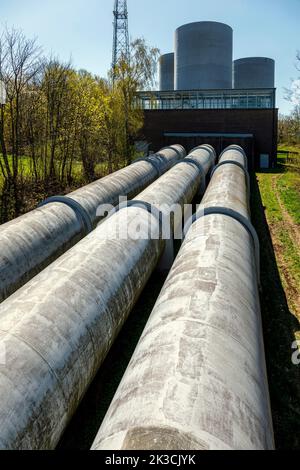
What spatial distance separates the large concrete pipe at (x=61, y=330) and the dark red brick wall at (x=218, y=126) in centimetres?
2049

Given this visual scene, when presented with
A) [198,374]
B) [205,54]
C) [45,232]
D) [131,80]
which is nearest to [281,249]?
[45,232]

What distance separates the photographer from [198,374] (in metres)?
3.16

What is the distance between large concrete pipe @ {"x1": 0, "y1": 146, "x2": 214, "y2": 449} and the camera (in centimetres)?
348

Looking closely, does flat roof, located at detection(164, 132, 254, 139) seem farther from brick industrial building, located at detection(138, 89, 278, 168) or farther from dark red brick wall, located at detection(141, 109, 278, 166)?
dark red brick wall, located at detection(141, 109, 278, 166)

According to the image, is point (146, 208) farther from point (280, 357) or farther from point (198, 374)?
point (198, 374)

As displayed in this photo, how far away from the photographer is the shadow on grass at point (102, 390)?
15.6 feet

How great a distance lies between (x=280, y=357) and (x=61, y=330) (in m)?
3.71

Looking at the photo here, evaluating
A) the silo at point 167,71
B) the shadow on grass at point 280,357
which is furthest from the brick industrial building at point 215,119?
the silo at point 167,71

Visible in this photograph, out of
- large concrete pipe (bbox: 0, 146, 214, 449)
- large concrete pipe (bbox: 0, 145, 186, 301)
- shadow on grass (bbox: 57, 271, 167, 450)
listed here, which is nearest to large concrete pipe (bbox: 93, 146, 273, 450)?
large concrete pipe (bbox: 0, 146, 214, 449)

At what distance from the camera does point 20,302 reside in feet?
14.7

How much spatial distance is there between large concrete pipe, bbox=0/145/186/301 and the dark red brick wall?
15840 millimetres

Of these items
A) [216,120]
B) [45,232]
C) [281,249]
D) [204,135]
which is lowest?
[281,249]

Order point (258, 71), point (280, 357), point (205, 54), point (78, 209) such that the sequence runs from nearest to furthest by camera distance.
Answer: point (280, 357) < point (78, 209) < point (205, 54) < point (258, 71)
